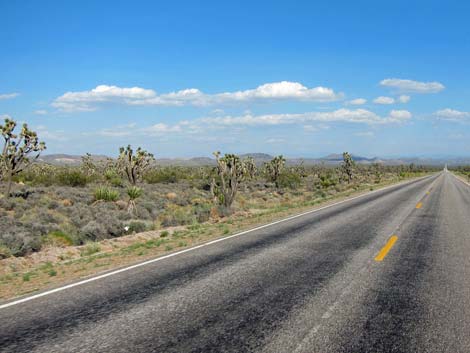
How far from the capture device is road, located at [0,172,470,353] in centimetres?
420

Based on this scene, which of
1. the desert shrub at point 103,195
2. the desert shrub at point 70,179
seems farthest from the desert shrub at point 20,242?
the desert shrub at point 70,179

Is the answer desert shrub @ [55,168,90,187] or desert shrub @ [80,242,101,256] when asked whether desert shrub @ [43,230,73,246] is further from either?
desert shrub @ [55,168,90,187]

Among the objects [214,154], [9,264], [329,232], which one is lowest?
[9,264]

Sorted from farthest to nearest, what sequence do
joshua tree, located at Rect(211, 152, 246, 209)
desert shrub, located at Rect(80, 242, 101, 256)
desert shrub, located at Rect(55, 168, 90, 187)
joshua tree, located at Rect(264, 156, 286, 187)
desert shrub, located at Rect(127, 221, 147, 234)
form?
joshua tree, located at Rect(264, 156, 286, 187), desert shrub, located at Rect(55, 168, 90, 187), joshua tree, located at Rect(211, 152, 246, 209), desert shrub, located at Rect(127, 221, 147, 234), desert shrub, located at Rect(80, 242, 101, 256)

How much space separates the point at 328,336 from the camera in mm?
4305

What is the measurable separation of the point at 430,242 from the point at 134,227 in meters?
11.2

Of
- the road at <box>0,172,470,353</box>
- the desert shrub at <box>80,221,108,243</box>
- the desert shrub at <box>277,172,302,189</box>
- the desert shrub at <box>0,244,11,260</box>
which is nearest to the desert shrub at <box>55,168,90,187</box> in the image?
A: the desert shrub at <box>80,221,108,243</box>

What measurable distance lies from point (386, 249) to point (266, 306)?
4980 millimetres

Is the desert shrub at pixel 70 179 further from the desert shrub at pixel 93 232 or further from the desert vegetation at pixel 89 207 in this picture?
the desert shrub at pixel 93 232

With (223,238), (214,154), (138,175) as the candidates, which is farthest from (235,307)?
(138,175)

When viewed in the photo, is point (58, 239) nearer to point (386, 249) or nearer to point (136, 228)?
point (136, 228)

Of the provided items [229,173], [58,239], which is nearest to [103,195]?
[229,173]

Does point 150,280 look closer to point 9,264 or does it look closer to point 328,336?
point 328,336

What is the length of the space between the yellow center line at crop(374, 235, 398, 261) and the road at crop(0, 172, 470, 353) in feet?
0.21
